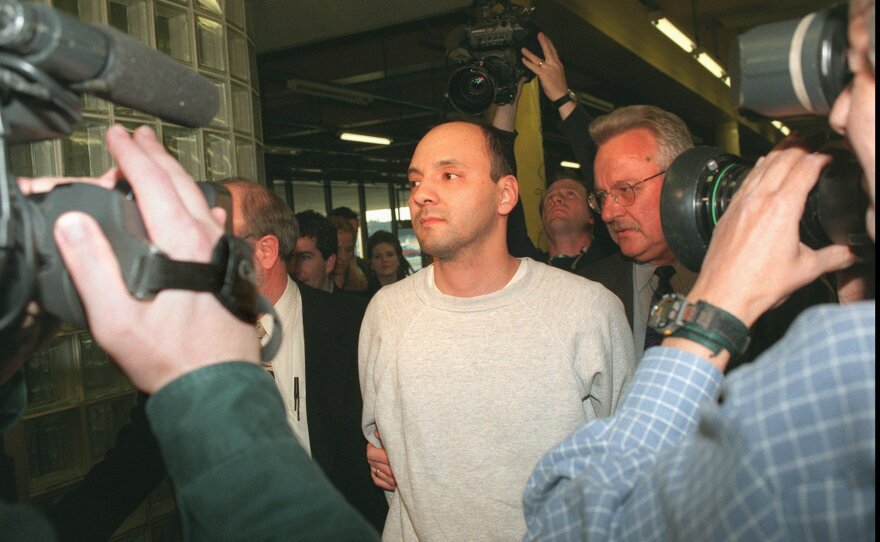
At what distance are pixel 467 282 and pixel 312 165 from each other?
12.0 meters

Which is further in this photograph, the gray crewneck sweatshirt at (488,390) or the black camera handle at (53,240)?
the gray crewneck sweatshirt at (488,390)

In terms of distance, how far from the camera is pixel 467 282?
1790mm

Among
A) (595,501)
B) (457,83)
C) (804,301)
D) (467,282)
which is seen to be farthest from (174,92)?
(457,83)

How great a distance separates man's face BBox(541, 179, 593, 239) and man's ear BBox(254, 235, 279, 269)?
1.56 metres

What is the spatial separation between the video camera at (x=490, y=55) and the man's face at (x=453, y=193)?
41 centimetres

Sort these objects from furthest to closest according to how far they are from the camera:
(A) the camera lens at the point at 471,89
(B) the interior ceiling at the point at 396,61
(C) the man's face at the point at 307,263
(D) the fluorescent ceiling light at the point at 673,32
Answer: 1. (D) the fluorescent ceiling light at the point at 673,32
2. (B) the interior ceiling at the point at 396,61
3. (C) the man's face at the point at 307,263
4. (A) the camera lens at the point at 471,89

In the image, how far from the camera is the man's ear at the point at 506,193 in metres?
1.96

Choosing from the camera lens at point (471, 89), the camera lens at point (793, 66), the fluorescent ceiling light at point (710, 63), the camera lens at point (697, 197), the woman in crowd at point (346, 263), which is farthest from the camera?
the fluorescent ceiling light at point (710, 63)

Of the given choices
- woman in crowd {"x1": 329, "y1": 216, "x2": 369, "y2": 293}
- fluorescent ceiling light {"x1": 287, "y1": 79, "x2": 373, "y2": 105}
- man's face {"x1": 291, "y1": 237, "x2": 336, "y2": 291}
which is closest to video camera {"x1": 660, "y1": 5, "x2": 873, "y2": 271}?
man's face {"x1": 291, "y1": 237, "x2": 336, "y2": 291}

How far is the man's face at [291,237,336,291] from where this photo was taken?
356 centimetres

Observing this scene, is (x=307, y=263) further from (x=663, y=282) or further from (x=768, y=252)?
(x=768, y=252)

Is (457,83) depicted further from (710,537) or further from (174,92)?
(710,537)

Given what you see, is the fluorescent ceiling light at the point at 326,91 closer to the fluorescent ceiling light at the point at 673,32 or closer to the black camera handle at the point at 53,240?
the fluorescent ceiling light at the point at 673,32

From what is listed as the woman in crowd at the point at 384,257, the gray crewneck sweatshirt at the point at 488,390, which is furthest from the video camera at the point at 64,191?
the woman in crowd at the point at 384,257
